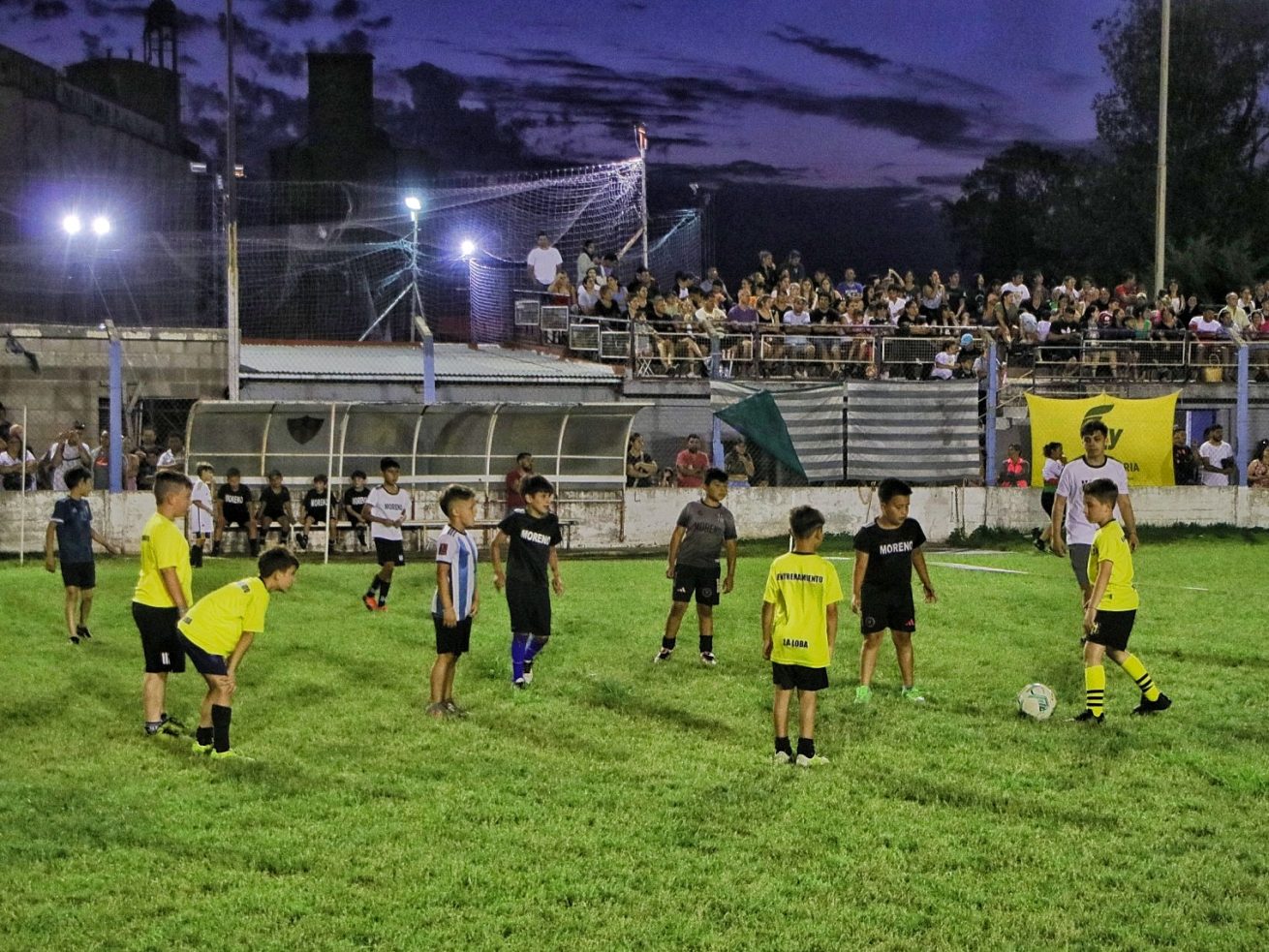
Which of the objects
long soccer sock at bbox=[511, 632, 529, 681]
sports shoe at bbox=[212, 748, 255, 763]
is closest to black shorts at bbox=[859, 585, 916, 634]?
→ long soccer sock at bbox=[511, 632, 529, 681]

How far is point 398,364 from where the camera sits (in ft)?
85.6

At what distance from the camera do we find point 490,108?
208 ft

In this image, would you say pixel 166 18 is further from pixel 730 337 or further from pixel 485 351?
pixel 730 337

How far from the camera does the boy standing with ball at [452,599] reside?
9.72m

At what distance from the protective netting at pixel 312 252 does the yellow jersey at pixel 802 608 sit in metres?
21.0

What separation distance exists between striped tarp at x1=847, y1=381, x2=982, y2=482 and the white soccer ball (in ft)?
37.2

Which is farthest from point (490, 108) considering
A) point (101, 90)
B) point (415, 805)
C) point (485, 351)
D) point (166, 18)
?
point (415, 805)

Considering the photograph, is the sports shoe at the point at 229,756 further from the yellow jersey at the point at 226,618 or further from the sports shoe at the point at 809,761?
the sports shoe at the point at 809,761

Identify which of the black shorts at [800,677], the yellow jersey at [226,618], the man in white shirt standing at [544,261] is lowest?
the black shorts at [800,677]

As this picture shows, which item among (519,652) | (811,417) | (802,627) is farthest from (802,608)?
(811,417)

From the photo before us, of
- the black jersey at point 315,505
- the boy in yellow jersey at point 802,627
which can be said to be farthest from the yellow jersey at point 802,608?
the black jersey at point 315,505

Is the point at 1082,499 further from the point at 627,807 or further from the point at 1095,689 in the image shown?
the point at 627,807

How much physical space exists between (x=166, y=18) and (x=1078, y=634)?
45.5 m

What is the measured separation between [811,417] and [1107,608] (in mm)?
11249
